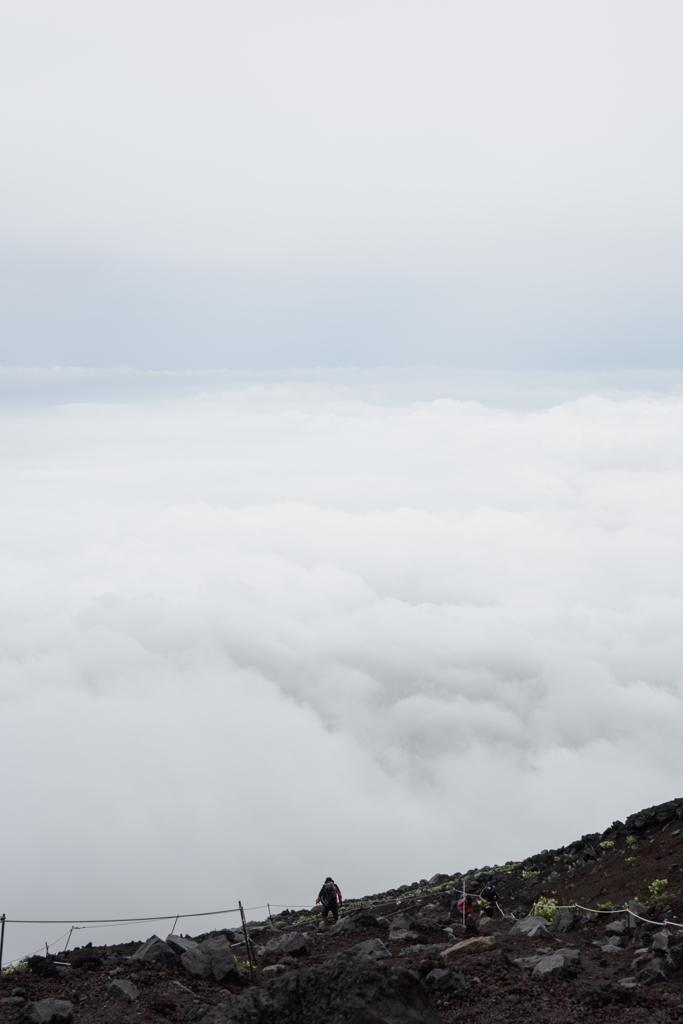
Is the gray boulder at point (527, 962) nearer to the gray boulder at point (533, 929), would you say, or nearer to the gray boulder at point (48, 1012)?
the gray boulder at point (533, 929)

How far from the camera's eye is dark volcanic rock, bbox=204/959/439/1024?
914 cm

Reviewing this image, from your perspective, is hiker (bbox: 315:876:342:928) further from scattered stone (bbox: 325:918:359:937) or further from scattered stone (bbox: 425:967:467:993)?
scattered stone (bbox: 425:967:467:993)

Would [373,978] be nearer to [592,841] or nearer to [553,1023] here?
[553,1023]

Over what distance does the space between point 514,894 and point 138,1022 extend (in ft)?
55.2

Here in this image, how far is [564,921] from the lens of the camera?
18.5m

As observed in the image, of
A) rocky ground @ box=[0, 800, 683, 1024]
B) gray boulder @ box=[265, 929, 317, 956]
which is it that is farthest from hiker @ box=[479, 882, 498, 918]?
gray boulder @ box=[265, 929, 317, 956]

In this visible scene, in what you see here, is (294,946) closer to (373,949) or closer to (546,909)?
(373,949)

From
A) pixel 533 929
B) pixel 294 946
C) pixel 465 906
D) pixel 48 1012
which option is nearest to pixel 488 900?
pixel 465 906

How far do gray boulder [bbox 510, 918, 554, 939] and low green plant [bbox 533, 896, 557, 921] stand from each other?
3.29 ft

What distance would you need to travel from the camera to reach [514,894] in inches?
976

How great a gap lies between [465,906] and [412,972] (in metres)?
12.4

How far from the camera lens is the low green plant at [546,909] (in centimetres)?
2009

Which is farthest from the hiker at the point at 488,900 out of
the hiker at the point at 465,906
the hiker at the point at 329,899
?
the hiker at the point at 329,899

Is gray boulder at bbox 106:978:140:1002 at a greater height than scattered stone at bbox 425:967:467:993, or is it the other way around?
gray boulder at bbox 106:978:140:1002
